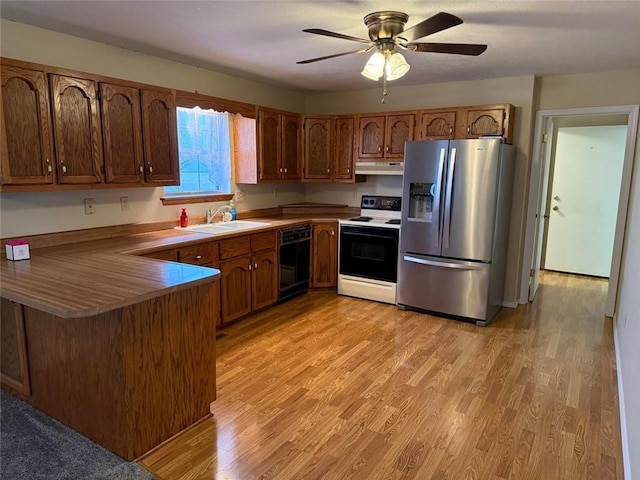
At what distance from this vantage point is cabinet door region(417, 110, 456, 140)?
427 cm

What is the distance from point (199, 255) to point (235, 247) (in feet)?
1.37

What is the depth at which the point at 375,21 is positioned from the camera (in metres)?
2.53

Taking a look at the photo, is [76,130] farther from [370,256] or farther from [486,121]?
[486,121]

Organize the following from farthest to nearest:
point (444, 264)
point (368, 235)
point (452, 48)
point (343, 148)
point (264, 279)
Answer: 1. point (343, 148)
2. point (368, 235)
3. point (264, 279)
4. point (444, 264)
5. point (452, 48)

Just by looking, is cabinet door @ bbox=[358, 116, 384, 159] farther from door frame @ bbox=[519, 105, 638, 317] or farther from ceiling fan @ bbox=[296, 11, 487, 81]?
ceiling fan @ bbox=[296, 11, 487, 81]

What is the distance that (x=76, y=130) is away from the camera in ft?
9.23

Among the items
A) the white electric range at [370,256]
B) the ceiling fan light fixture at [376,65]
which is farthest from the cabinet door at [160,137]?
the white electric range at [370,256]

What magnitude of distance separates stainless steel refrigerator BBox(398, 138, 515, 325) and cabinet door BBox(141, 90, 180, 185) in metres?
2.16

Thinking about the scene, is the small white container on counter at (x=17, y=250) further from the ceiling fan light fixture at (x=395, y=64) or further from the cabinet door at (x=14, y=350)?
the ceiling fan light fixture at (x=395, y=64)

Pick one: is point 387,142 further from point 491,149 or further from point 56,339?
point 56,339

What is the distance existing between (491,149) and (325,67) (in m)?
1.69

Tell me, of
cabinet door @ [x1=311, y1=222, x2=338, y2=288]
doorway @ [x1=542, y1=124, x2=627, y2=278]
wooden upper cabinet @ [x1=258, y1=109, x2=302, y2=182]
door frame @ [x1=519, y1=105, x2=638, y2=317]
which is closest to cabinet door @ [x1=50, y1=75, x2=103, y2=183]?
wooden upper cabinet @ [x1=258, y1=109, x2=302, y2=182]

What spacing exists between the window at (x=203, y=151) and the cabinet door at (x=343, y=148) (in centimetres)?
125

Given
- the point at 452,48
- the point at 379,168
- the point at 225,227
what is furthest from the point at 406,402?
the point at 379,168
